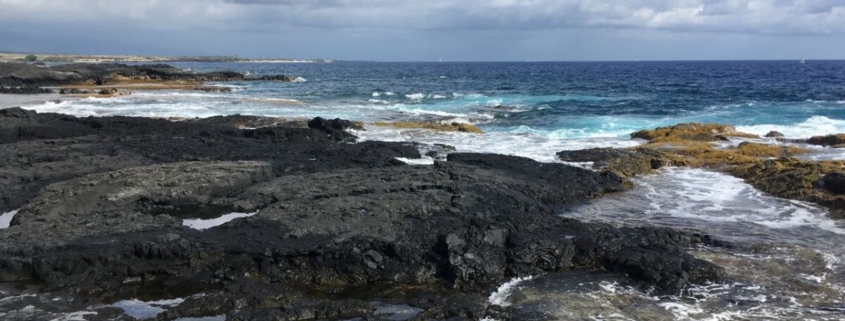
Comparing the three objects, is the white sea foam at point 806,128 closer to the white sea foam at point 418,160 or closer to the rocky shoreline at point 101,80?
the white sea foam at point 418,160

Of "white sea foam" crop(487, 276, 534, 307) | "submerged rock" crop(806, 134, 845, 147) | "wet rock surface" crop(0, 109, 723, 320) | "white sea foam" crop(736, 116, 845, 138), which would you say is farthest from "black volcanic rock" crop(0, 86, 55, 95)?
"submerged rock" crop(806, 134, 845, 147)

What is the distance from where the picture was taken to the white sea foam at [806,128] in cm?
2839

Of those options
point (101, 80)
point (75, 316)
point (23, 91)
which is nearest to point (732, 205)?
point (75, 316)

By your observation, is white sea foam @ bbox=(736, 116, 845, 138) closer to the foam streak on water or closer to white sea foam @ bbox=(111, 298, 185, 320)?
the foam streak on water

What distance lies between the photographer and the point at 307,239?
1043cm

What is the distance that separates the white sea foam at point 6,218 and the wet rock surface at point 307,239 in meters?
0.30

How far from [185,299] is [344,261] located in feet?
7.41

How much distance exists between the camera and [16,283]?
928 centimetres

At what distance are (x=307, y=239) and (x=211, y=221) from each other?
2669 millimetres

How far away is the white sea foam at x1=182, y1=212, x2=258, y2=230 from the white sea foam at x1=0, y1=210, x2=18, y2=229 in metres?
3.13

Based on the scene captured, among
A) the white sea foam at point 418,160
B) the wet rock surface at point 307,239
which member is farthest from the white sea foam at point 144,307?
the white sea foam at point 418,160

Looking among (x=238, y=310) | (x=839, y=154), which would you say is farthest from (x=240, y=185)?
(x=839, y=154)

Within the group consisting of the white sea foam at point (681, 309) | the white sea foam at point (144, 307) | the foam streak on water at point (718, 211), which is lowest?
the white sea foam at point (681, 309)

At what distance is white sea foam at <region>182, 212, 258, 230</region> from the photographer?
38.8ft
